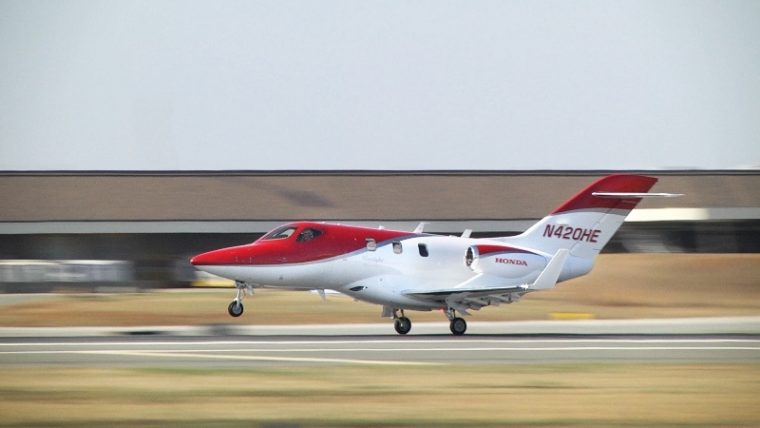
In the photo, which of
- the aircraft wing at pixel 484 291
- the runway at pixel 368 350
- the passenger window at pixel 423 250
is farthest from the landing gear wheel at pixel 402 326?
the passenger window at pixel 423 250

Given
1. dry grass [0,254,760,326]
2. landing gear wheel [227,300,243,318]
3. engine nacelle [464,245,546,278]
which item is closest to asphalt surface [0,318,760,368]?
landing gear wheel [227,300,243,318]

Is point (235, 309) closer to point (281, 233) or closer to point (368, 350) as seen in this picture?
point (281, 233)

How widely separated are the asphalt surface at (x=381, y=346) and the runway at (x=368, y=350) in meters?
0.02

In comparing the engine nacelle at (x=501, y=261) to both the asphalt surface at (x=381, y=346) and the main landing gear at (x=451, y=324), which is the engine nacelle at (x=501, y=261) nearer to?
the main landing gear at (x=451, y=324)

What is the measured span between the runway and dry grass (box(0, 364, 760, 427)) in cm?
128

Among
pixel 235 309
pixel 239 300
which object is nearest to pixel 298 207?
pixel 239 300

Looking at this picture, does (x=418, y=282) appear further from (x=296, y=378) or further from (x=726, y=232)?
(x=726, y=232)

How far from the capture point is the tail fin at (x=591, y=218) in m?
29.8

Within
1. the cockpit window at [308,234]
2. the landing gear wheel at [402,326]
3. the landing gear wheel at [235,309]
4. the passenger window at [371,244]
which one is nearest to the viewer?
the landing gear wheel at [235,309]

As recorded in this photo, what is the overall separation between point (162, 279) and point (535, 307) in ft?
61.5

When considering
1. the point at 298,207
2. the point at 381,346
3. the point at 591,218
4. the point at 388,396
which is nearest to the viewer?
the point at 388,396

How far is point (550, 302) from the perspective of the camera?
3734 centimetres

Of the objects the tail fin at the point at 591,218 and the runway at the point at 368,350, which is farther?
the tail fin at the point at 591,218

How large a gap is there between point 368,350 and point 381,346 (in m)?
0.93
